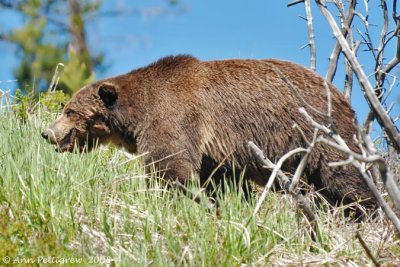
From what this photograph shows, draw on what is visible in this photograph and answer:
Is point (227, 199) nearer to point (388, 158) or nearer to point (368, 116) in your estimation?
point (368, 116)

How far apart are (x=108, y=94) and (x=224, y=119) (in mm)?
1177

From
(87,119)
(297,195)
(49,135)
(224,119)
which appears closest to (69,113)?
(87,119)

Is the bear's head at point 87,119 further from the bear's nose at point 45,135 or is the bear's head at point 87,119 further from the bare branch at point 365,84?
the bare branch at point 365,84

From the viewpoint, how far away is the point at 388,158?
8219mm

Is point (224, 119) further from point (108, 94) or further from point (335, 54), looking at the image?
point (335, 54)

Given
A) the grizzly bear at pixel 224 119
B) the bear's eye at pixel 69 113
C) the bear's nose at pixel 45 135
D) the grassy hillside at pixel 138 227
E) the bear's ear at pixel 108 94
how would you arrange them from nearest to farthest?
the grassy hillside at pixel 138 227 → the grizzly bear at pixel 224 119 → the bear's nose at pixel 45 135 → the bear's ear at pixel 108 94 → the bear's eye at pixel 69 113

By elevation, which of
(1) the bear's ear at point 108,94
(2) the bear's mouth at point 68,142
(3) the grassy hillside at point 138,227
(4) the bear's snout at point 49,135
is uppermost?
(1) the bear's ear at point 108,94

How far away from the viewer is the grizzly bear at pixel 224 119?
7586mm

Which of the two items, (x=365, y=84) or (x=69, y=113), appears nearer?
(x=365, y=84)

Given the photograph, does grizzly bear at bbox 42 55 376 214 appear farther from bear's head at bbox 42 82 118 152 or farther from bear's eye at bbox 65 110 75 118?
bear's eye at bbox 65 110 75 118

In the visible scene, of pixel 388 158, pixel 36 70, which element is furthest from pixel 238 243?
pixel 36 70

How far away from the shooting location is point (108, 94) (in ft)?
27.1

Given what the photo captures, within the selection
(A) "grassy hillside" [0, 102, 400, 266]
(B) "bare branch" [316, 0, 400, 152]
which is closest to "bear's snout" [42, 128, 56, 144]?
(A) "grassy hillside" [0, 102, 400, 266]

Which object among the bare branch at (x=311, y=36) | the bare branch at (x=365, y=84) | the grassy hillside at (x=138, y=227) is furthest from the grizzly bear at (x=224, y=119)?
the bare branch at (x=365, y=84)
